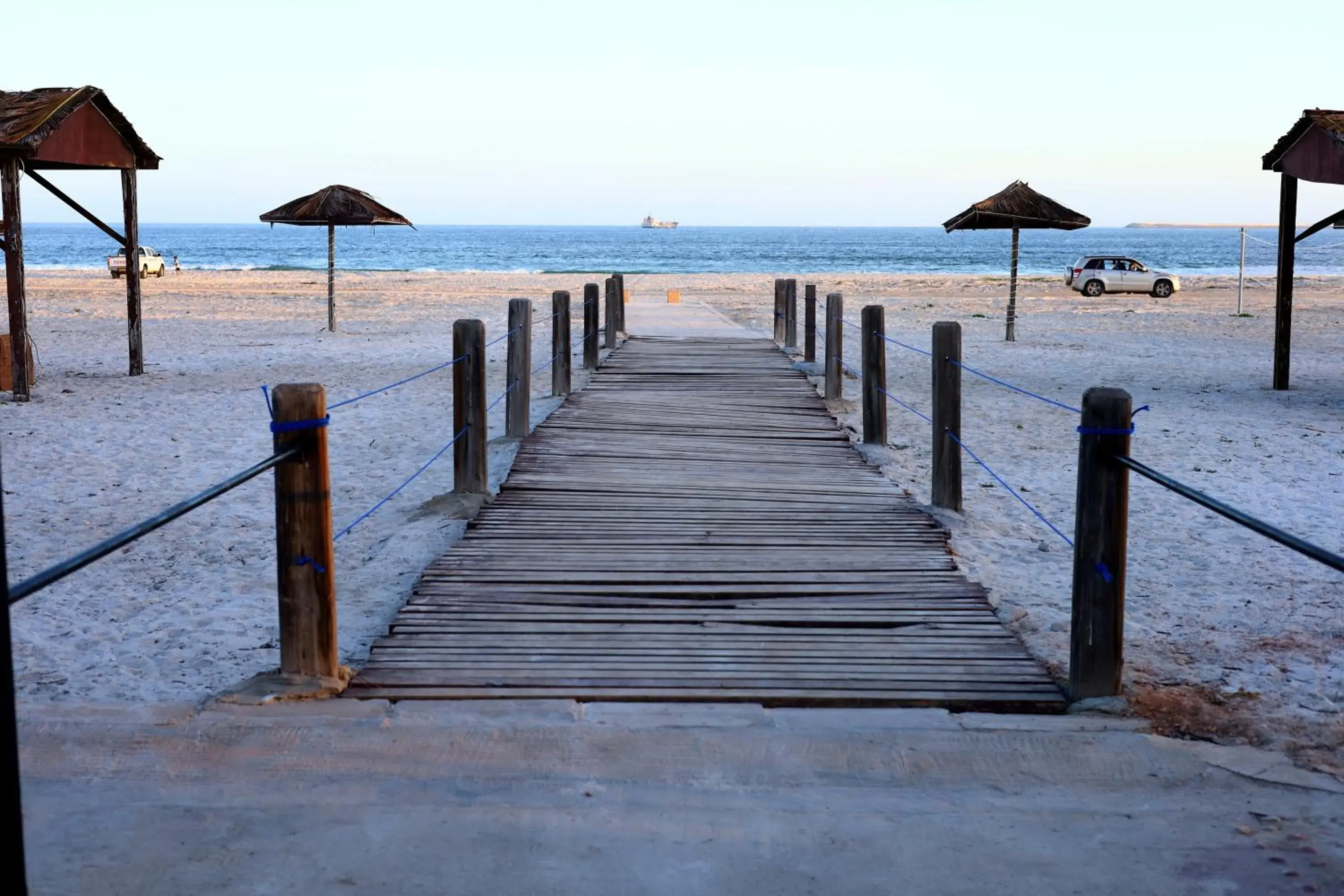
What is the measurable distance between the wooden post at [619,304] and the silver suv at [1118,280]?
→ 21.3 meters

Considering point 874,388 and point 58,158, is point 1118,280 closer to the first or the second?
point 874,388

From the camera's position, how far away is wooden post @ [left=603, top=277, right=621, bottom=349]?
17.2 meters

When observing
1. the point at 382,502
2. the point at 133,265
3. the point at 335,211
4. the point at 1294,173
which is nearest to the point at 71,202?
the point at 133,265

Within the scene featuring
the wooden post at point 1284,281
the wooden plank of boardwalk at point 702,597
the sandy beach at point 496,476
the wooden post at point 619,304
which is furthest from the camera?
the wooden post at point 619,304

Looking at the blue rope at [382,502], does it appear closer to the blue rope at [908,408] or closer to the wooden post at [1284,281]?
the blue rope at [908,408]

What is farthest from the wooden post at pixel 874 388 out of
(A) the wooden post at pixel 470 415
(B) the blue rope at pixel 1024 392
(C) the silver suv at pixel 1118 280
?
(C) the silver suv at pixel 1118 280

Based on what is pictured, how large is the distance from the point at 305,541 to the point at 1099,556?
264 centimetres

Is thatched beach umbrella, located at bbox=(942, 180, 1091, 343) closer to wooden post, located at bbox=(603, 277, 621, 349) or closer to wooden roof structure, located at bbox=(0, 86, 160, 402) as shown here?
wooden post, located at bbox=(603, 277, 621, 349)

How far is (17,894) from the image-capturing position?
2.28 meters

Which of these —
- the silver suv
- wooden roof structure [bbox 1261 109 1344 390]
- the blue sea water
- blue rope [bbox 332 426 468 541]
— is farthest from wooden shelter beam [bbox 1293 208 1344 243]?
the blue sea water

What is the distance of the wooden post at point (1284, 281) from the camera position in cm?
1439

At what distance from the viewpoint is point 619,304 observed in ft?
59.6

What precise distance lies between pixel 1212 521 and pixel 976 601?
10.2 feet

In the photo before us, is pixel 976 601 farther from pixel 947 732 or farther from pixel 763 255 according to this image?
pixel 763 255
